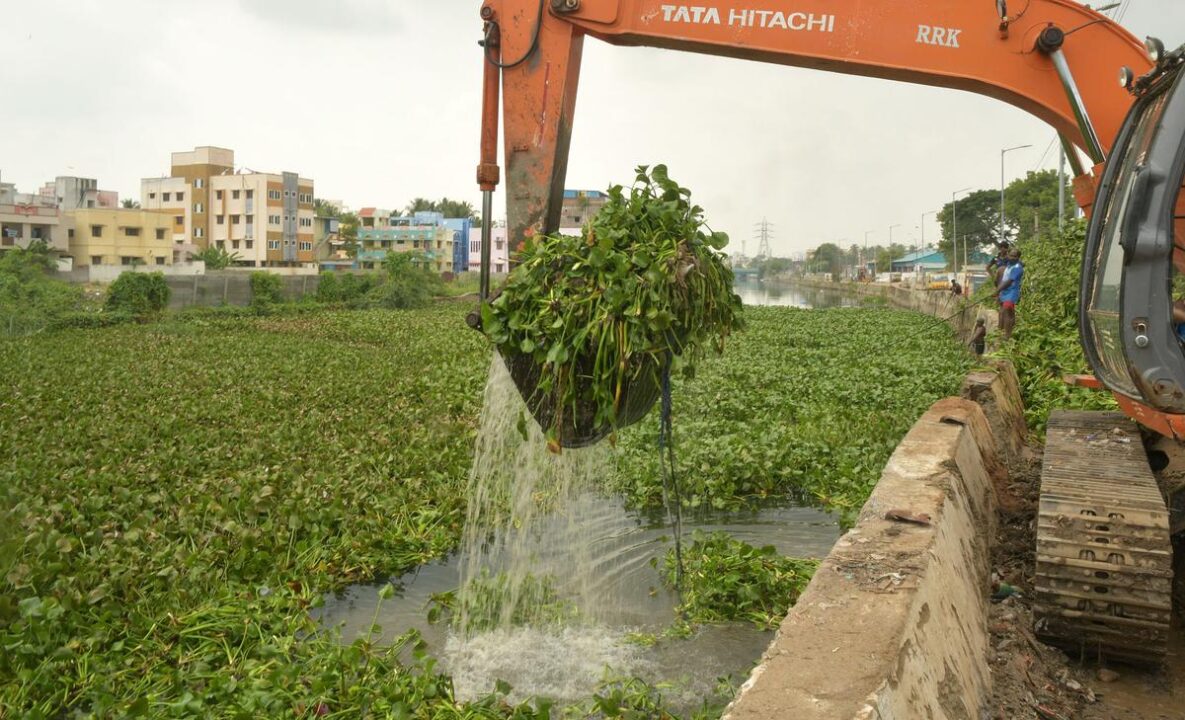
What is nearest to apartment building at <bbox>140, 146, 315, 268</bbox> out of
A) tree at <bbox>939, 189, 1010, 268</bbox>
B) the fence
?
the fence

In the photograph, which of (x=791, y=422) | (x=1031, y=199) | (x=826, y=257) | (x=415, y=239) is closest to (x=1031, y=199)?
(x=1031, y=199)

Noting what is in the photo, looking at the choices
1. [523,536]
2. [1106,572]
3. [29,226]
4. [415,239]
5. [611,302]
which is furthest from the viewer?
[415,239]

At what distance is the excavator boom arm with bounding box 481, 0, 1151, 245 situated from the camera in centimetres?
438

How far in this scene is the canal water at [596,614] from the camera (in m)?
4.57

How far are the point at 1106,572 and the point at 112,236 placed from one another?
53.6 metres

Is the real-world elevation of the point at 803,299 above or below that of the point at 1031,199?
below

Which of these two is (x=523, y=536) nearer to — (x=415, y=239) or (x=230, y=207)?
(x=230, y=207)

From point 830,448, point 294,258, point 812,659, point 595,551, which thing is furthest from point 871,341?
point 294,258

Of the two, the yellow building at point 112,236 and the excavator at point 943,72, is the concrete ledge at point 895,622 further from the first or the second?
the yellow building at point 112,236

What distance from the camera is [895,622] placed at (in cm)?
279

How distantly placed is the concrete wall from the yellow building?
166ft

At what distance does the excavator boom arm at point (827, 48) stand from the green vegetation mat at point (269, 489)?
2.01 m

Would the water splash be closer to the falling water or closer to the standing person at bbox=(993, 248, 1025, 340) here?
the falling water

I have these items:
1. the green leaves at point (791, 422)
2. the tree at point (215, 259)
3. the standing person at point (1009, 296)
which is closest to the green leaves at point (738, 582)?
the green leaves at point (791, 422)
